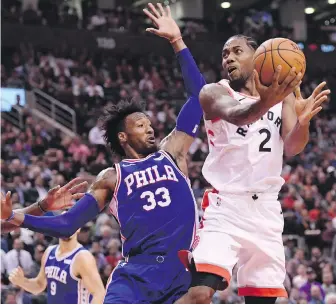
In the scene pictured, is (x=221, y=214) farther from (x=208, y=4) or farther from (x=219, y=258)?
(x=208, y=4)

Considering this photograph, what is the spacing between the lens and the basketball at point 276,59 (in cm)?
453

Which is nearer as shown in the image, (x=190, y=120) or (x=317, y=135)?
(x=190, y=120)

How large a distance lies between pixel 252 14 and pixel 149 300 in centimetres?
2585

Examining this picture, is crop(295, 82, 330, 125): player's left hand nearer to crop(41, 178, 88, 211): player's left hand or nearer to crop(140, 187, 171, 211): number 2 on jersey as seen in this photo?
crop(140, 187, 171, 211): number 2 on jersey

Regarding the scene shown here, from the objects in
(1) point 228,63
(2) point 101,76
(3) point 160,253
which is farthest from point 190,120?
(2) point 101,76

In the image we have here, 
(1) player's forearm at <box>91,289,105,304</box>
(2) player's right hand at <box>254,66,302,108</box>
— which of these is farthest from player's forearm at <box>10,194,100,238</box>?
(1) player's forearm at <box>91,289,105,304</box>

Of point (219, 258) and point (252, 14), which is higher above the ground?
point (252, 14)

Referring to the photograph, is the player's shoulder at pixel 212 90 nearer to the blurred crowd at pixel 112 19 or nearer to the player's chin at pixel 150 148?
the player's chin at pixel 150 148

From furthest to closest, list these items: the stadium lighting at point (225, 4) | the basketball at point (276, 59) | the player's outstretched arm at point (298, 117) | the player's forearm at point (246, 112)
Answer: the stadium lighting at point (225, 4) < the player's outstretched arm at point (298, 117) < the basketball at point (276, 59) < the player's forearm at point (246, 112)

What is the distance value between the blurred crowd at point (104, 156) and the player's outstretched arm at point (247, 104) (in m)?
6.04

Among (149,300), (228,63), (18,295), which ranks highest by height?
(228,63)

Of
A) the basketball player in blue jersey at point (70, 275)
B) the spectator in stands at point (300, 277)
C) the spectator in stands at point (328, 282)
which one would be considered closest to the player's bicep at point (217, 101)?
the basketball player in blue jersey at point (70, 275)

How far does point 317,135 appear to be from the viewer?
75.0 feet

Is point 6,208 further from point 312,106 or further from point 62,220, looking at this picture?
point 312,106
